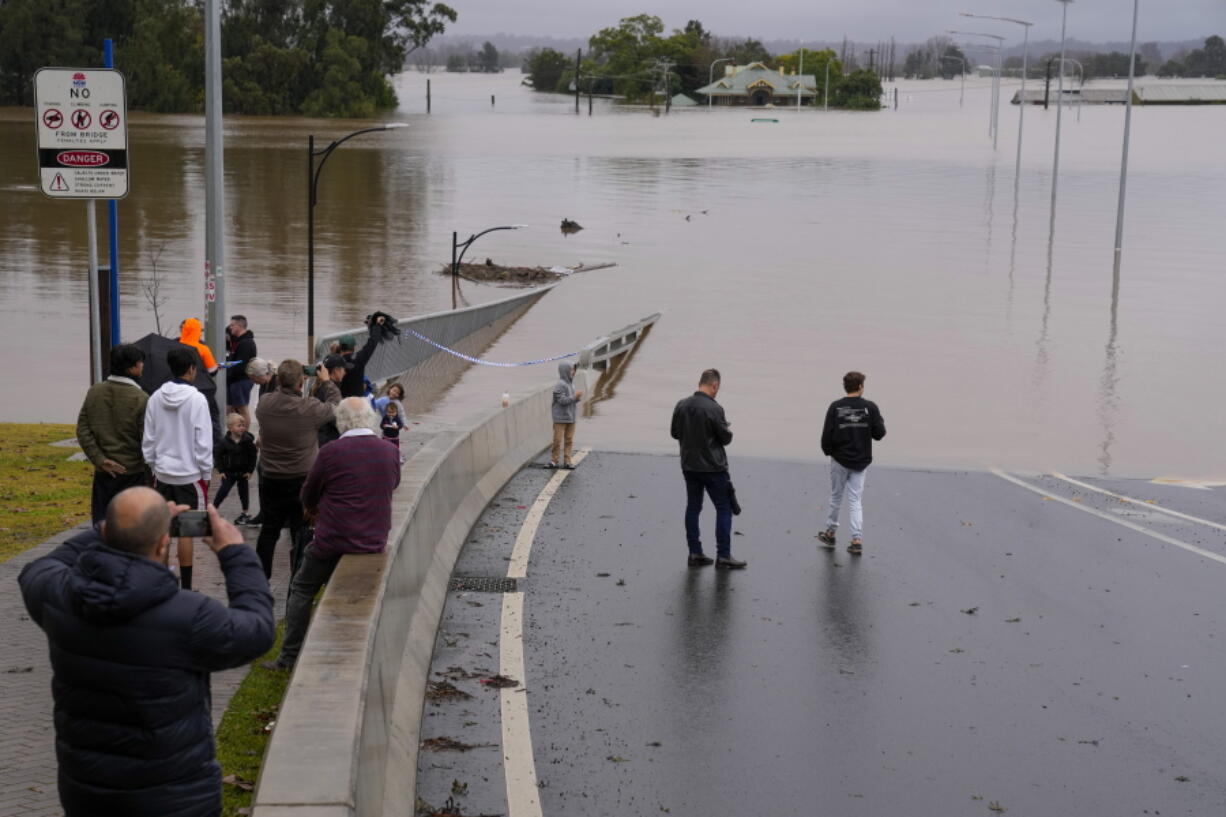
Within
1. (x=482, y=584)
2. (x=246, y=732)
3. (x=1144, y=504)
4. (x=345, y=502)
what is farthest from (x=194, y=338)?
(x=1144, y=504)

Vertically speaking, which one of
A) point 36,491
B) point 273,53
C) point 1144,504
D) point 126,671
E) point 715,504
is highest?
point 273,53

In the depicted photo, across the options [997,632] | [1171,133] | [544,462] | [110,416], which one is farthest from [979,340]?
[1171,133]

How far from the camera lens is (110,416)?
971 centimetres

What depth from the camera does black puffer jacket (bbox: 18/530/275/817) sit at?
455 centimetres

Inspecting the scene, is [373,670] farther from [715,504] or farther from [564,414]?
[564,414]

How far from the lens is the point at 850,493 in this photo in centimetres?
1310

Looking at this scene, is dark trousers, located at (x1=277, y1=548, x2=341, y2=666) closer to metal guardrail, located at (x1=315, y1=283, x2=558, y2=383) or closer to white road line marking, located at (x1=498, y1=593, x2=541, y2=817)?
white road line marking, located at (x1=498, y1=593, x2=541, y2=817)

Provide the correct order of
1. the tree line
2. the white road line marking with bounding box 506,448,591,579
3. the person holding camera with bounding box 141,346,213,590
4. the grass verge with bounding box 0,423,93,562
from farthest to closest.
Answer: the tree line < the grass verge with bounding box 0,423,93,562 < the white road line marking with bounding box 506,448,591,579 < the person holding camera with bounding box 141,346,213,590

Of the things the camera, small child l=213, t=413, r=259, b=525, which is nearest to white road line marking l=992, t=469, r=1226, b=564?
small child l=213, t=413, r=259, b=525

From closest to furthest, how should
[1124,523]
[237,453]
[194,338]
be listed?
1. [237,453]
2. [194,338]
3. [1124,523]

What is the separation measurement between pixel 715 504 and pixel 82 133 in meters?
6.93

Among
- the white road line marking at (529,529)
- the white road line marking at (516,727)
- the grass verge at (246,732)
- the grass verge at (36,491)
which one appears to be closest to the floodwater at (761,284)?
the white road line marking at (529,529)

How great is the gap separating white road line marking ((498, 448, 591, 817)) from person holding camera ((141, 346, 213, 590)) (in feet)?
6.88

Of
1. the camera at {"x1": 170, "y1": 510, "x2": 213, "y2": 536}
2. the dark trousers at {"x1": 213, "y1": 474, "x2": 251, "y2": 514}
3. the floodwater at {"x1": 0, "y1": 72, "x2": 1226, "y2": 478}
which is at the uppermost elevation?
the camera at {"x1": 170, "y1": 510, "x2": 213, "y2": 536}
